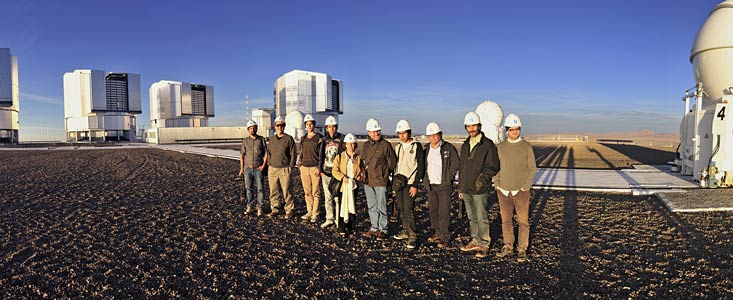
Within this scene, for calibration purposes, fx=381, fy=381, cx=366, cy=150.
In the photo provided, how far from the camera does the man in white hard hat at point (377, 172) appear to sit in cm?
525

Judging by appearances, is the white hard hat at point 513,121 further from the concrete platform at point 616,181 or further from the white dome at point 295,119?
the white dome at point 295,119

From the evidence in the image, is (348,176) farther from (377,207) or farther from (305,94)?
(305,94)

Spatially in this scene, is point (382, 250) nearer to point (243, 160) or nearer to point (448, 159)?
point (448, 159)

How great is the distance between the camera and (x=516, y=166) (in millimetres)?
4383

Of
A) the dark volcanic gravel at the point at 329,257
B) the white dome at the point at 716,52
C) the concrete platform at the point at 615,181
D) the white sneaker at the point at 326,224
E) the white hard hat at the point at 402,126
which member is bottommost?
the dark volcanic gravel at the point at 329,257

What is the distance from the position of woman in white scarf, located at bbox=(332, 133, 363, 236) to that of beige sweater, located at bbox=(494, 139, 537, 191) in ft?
6.70

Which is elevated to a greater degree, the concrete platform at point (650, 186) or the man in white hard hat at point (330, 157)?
the man in white hard hat at point (330, 157)

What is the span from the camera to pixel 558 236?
5.51 metres

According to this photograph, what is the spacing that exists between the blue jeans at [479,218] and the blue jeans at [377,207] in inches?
46.9

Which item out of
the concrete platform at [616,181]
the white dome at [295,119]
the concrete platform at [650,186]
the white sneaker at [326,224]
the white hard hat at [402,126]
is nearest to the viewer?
the white hard hat at [402,126]

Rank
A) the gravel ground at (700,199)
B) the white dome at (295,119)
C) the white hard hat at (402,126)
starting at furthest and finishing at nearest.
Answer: the white dome at (295,119) → the gravel ground at (700,199) → the white hard hat at (402,126)

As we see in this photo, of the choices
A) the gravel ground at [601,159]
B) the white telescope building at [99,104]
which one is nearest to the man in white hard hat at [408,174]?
the gravel ground at [601,159]

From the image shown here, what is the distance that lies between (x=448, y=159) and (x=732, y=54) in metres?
10.1

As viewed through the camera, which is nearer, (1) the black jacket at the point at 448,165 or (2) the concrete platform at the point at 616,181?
(1) the black jacket at the point at 448,165
